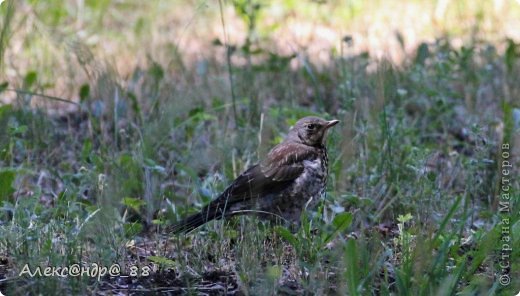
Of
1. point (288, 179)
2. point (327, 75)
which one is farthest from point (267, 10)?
point (288, 179)

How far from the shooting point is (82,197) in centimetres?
550

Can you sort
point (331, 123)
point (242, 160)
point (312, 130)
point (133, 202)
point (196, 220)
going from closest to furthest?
point (196, 220)
point (133, 202)
point (331, 123)
point (312, 130)
point (242, 160)

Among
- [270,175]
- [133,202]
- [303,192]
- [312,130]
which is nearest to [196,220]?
[133,202]

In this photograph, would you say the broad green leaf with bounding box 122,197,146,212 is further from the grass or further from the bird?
the bird

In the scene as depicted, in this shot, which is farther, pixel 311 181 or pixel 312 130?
pixel 312 130

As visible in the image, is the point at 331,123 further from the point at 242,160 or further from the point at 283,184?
the point at 242,160

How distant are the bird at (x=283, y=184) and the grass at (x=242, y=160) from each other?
0.40ft

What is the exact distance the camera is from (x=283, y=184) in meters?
5.46

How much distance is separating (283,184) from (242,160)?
0.71m

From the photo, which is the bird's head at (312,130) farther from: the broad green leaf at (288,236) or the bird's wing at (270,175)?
the broad green leaf at (288,236)

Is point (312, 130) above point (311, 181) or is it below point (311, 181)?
above

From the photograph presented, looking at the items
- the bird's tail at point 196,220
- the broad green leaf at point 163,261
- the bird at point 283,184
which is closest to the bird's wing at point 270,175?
the bird at point 283,184

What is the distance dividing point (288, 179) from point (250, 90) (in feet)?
5.70

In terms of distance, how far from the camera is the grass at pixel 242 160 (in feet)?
14.0
